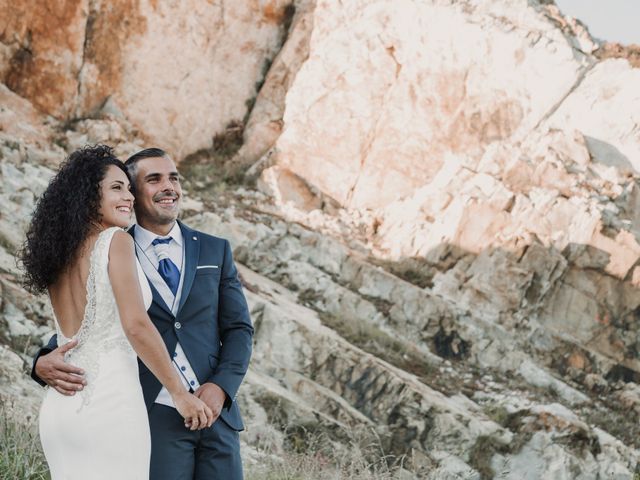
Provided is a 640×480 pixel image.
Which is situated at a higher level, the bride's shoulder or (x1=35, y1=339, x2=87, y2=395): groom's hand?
the bride's shoulder

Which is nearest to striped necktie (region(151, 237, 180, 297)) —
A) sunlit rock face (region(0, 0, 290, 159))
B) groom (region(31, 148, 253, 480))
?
groom (region(31, 148, 253, 480))

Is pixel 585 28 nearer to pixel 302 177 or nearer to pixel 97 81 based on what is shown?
pixel 302 177

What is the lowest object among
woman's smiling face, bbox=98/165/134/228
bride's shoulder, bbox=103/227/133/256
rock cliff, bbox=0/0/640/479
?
rock cliff, bbox=0/0/640/479

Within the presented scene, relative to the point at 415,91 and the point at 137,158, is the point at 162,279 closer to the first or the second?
the point at 137,158

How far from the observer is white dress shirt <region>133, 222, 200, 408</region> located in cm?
314

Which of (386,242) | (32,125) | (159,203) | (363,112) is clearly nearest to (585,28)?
(363,112)

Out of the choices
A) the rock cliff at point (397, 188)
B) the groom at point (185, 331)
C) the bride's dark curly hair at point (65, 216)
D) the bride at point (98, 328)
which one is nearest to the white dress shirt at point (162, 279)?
the groom at point (185, 331)

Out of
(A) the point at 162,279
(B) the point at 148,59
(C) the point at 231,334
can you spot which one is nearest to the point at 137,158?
(A) the point at 162,279

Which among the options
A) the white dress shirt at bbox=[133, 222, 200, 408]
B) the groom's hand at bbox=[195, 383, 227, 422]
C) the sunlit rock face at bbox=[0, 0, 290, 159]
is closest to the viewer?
the groom's hand at bbox=[195, 383, 227, 422]

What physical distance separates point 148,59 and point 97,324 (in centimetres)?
1509

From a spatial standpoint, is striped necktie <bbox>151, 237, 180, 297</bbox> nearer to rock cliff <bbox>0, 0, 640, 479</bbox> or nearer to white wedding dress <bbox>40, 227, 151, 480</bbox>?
white wedding dress <bbox>40, 227, 151, 480</bbox>

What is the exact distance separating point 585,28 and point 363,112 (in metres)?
5.24

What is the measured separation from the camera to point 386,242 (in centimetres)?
1530

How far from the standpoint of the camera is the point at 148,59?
56.1ft
